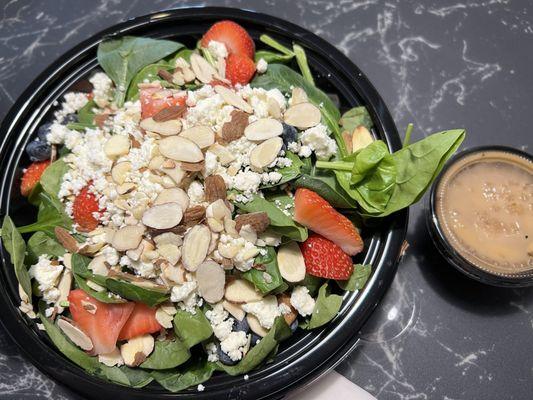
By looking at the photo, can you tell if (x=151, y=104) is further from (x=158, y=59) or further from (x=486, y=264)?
(x=486, y=264)

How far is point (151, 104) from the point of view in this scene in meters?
1.31

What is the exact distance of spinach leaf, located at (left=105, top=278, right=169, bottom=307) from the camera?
1.16m

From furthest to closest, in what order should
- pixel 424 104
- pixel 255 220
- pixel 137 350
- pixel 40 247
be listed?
pixel 424 104 < pixel 40 247 < pixel 137 350 < pixel 255 220

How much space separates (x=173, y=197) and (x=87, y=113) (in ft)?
1.50

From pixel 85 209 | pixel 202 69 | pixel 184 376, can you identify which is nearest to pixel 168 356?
pixel 184 376

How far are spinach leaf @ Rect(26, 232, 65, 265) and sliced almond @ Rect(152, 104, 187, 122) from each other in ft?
1.31

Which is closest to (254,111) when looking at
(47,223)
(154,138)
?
(154,138)

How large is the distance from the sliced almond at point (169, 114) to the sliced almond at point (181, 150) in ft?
0.21

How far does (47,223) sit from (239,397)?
0.63 m

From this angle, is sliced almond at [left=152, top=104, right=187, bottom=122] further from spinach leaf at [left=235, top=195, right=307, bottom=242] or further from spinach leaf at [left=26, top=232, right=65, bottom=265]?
spinach leaf at [left=26, top=232, right=65, bottom=265]

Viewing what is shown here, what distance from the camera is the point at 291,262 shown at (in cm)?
124

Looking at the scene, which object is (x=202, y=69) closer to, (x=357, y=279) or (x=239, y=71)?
(x=239, y=71)

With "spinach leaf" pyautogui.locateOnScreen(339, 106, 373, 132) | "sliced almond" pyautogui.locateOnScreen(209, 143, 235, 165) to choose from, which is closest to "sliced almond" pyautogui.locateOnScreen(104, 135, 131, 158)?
"sliced almond" pyautogui.locateOnScreen(209, 143, 235, 165)

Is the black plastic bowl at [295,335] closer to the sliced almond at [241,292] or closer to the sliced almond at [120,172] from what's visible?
the sliced almond at [241,292]
